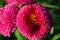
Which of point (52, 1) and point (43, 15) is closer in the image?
point (43, 15)

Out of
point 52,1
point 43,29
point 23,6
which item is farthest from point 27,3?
point 52,1

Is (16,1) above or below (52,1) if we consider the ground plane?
above

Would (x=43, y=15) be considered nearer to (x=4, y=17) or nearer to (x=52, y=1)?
(x=4, y=17)

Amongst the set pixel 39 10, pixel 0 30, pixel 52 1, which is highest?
pixel 39 10
